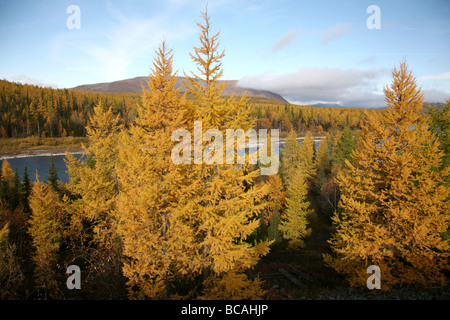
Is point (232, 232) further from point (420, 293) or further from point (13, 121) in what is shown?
point (13, 121)

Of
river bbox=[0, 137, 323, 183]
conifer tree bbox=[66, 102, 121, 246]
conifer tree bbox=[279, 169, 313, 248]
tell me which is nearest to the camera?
conifer tree bbox=[66, 102, 121, 246]

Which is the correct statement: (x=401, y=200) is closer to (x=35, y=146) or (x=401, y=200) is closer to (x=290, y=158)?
(x=290, y=158)

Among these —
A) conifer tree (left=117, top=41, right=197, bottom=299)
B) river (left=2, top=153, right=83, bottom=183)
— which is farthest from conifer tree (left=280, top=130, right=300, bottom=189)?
river (left=2, top=153, right=83, bottom=183)

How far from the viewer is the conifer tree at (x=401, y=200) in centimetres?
1062

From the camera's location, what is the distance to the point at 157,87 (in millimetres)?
10633

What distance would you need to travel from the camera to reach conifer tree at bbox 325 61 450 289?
10625 mm

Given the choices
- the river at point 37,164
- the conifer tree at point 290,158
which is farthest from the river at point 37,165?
the conifer tree at point 290,158

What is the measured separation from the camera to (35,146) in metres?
80.1

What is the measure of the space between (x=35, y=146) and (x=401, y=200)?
105836 mm

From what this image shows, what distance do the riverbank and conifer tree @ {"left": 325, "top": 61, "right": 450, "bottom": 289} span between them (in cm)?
8363

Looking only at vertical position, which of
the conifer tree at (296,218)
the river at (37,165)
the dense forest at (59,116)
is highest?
the dense forest at (59,116)

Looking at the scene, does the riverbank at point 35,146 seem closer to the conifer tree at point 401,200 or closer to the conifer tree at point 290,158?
the conifer tree at point 290,158

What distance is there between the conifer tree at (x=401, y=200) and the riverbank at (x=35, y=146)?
83629 mm

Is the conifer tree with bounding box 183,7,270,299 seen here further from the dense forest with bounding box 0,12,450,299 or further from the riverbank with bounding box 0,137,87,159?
the riverbank with bounding box 0,137,87,159
